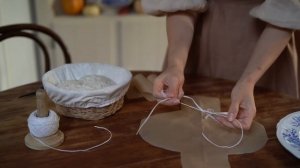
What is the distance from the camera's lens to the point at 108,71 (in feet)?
3.03

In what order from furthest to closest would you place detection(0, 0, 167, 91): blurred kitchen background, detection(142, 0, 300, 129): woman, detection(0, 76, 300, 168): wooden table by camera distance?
1. detection(0, 0, 167, 91): blurred kitchen background
2. detection(142, 0, 300, 129): woman
3. detection(0, 76, 300, 168): wooden table

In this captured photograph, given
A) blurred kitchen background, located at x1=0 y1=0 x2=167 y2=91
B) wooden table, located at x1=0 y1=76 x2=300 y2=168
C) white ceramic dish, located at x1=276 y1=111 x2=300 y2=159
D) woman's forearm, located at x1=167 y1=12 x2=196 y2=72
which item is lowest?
blurred kitchen background, located at x1=0 y1=0 x2=167 y2=91

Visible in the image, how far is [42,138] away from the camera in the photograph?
703mm

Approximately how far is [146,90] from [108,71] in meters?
0.11

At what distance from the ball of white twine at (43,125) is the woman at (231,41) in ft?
0.87

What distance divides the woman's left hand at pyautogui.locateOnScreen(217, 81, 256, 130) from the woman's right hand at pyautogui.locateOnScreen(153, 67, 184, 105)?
0.39 ft

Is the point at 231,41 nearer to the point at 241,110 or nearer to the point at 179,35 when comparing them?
the point at 179,35

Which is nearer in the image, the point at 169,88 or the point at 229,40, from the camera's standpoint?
the point at 169,88

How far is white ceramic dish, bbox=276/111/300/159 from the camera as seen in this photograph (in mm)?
689

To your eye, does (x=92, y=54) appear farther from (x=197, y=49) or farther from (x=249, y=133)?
(x=249, y=133)

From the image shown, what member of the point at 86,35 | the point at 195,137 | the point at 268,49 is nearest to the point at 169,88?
the point at 195,137

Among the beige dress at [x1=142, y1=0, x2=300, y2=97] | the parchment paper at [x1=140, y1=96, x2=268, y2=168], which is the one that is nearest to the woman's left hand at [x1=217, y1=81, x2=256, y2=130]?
the parchment paper at [x1=140, y1=96, x2=268, y2=168]

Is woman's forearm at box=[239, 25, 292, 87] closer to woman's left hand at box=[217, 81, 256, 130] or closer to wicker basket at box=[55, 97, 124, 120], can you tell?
woman's left hand at box=[217, 81, 256, 130]

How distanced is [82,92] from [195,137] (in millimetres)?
252
